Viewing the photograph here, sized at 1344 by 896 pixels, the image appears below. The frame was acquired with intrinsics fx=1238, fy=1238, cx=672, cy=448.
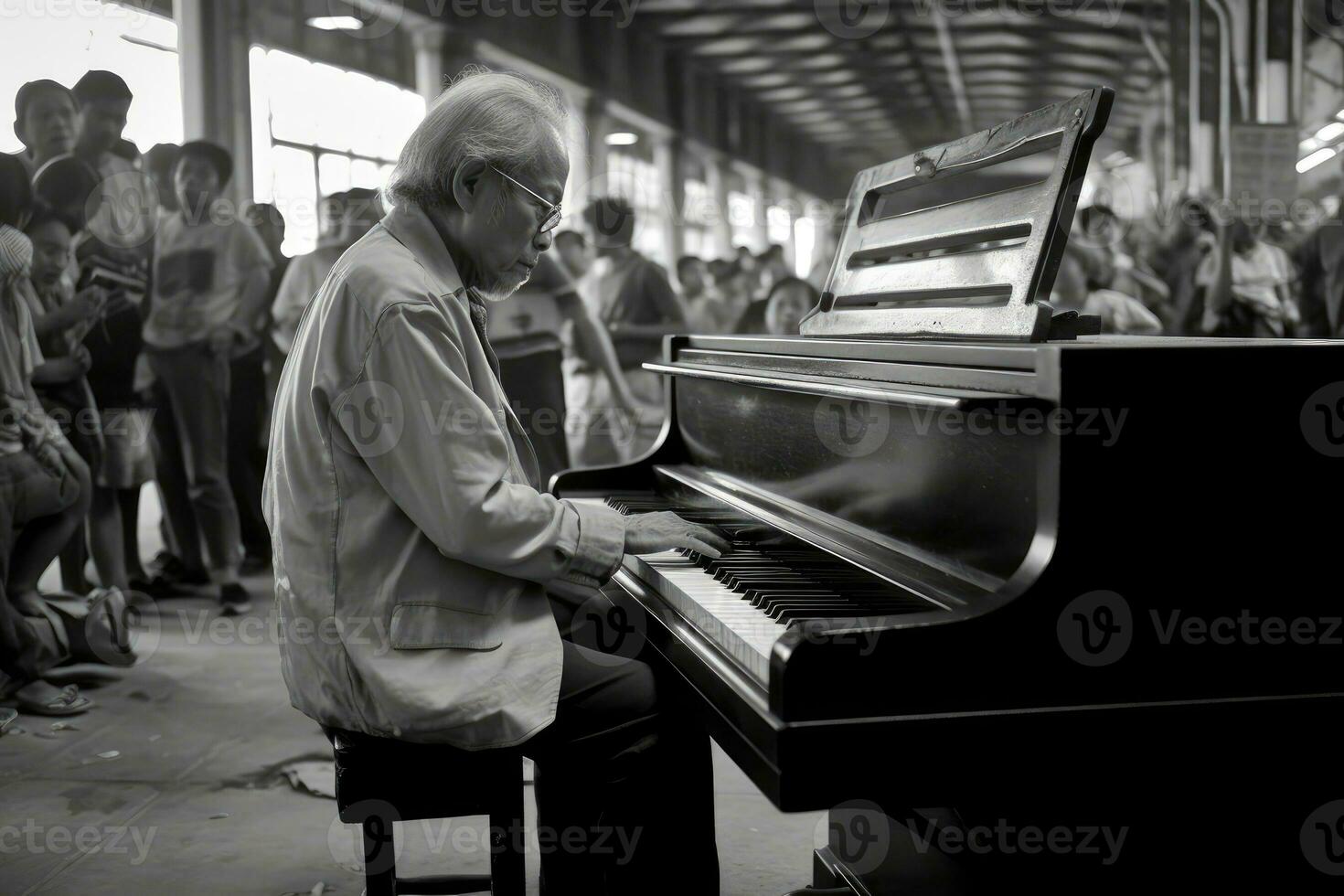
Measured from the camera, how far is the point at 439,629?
6.52 ft

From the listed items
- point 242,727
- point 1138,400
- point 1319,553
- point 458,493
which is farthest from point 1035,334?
point 242,727

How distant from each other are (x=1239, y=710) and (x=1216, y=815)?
179 mm

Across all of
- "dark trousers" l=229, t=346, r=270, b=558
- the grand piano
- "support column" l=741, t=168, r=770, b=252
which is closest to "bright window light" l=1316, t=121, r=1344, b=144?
"support column" l=741, t=168, r=770, b=252

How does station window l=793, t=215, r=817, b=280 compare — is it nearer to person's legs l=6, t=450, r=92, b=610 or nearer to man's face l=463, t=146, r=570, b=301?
person's legs l=6, t=450, r=92, b=610

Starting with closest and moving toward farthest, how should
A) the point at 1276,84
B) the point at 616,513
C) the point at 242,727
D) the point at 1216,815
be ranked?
1. the point at 1216,815
2. the point at 616,513
3. the point at 242,727
4. the point at 1276,84

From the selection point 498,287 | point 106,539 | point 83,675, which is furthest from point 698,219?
point 498,287

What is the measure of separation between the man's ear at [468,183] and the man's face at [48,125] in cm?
359

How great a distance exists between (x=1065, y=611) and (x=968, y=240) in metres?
0.84

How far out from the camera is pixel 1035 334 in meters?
1.91

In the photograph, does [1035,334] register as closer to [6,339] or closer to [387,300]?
[387,300]

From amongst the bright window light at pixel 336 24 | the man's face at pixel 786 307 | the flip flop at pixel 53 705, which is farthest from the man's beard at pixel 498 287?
the man's face at pixel 786 307

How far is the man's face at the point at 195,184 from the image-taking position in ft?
20.0

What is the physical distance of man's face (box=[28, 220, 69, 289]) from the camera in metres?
4.87

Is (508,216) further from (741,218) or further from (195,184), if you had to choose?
(741,218)
